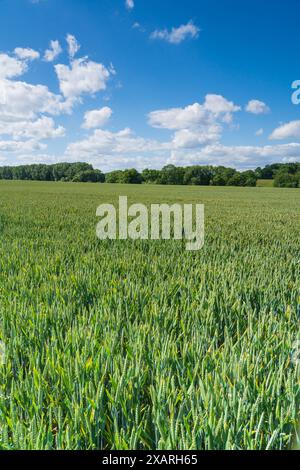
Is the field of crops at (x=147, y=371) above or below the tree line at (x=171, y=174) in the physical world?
below

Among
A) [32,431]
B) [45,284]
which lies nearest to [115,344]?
[32,431]

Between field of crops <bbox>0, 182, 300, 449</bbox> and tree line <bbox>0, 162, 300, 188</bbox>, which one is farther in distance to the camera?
tree line <bbox>0, 162, 300, 188</bbox>

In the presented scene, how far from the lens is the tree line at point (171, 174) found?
299ft

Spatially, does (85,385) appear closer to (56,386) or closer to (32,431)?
(56,386)

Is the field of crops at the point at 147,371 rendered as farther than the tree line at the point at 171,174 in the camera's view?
No

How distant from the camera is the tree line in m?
91.0

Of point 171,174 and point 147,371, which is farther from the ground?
point 171,174

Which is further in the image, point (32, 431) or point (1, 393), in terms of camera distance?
point (1, 393)

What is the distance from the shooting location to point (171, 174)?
98250mm

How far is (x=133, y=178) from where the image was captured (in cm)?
9969

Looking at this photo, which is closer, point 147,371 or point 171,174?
point 147,371

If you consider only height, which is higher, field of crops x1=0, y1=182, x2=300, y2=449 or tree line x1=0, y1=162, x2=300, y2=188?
tree line x1=0, y1=162, x2=300, y2=188
